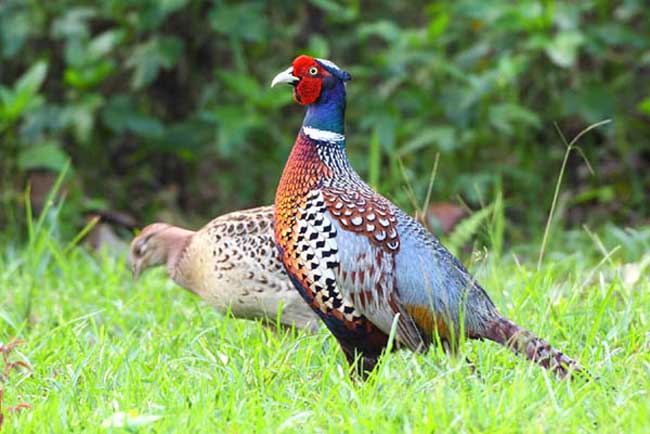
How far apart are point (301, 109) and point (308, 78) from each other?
3.57 m

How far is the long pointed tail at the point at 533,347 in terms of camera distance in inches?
147

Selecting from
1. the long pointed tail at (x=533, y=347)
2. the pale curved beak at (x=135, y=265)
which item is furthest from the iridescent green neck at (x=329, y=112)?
the pale curved beak at (x=135, y=265)

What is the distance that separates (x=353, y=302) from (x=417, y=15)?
15.4 feet

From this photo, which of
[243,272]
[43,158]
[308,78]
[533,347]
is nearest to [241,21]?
[43,158]

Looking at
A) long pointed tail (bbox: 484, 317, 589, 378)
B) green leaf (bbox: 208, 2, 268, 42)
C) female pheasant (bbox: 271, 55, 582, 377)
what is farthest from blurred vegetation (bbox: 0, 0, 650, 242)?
long pointed tail (bbox: 484, 317, 589, 378)

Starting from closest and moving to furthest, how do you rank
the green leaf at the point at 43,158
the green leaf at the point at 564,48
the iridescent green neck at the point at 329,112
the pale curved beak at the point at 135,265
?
1. the iridescent green neck at the point at 329,112
2. the pale curved beak at the point at 135,265
3. the green leaf at the point at 564,48
4. the green leaf at the point at 43,158

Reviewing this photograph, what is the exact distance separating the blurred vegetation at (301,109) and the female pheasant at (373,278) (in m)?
2.71

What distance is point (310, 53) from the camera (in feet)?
23.4

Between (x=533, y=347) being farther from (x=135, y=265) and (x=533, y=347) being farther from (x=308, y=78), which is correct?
(x=135, y=265)

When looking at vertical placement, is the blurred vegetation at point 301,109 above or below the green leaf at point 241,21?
below

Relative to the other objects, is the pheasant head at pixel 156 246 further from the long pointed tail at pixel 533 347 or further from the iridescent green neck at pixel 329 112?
the long pointed tail at pixel 533 347

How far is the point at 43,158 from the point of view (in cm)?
705

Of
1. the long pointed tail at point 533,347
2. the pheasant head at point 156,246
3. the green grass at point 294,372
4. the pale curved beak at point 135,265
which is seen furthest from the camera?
the pale curved beak at point 135,265

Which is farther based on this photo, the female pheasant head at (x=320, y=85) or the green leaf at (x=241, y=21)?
the green leaf at (x=241, y=21)
